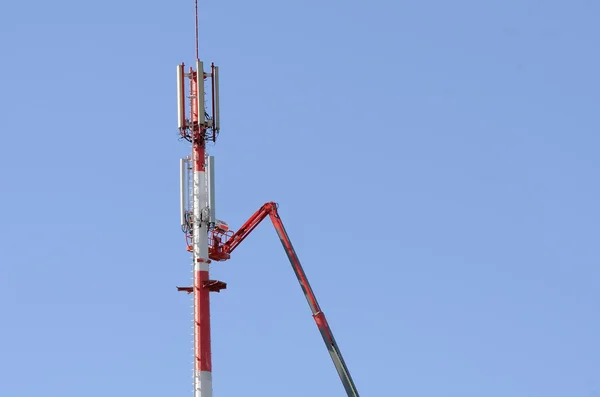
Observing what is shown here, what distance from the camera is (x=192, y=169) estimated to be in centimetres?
13225

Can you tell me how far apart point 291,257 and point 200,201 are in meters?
10.6

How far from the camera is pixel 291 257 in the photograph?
138 meters

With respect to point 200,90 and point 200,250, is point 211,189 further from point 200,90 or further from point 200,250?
point 200,90

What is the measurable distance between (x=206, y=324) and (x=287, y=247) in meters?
12.9

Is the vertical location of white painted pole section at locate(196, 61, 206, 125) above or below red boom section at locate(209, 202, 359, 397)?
above

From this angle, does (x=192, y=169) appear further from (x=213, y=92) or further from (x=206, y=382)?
(x=206, y=382)

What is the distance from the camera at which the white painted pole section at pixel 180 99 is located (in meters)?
134

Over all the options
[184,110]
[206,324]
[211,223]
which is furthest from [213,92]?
[206,324]

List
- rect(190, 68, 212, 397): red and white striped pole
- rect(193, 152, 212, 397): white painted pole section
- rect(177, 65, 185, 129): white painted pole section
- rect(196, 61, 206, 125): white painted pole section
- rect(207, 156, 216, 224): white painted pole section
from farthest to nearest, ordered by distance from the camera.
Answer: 1. rect(177, 65, 185, 129): white painted pole section
2. rect(196, 61, 206, 125): white painted pole section
3. rect(207, 156, 216, 224): white painted pole section
4. rect(193, 152, 212, 397): white painted pole section
5. rect(190, 68, 212, 397): red and white striped pole

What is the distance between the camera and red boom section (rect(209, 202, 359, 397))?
13275 centimetres

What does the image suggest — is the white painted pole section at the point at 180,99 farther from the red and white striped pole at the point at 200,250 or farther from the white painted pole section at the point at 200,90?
the white painted pole section at the point at 200,90

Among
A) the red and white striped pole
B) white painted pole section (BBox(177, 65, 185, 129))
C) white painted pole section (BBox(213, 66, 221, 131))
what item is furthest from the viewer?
white painted pole section (BBox(213, 66, 221, 131))

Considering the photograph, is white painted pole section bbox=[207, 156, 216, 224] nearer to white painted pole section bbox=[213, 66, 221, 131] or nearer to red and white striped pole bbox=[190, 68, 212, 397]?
red and white striped pole bbox=[190, 68, 212, 397]

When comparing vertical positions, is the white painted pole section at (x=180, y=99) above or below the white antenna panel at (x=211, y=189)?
above
